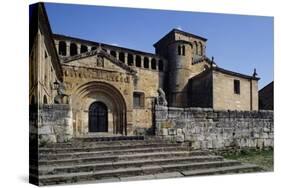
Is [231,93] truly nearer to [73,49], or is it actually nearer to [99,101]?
[99,101]

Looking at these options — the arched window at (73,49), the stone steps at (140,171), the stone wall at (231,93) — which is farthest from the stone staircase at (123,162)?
the arched window at (73,49)

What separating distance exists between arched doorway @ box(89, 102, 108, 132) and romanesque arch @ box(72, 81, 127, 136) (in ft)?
0.26

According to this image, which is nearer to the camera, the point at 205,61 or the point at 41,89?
the point at 41,89

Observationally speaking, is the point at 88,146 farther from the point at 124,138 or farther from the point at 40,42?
the point at 40,42

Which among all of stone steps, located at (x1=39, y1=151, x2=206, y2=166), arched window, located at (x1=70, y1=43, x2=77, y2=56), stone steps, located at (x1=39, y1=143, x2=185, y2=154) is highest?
arched window, located at (x1=70, y1=43, x2=77, y2=56)

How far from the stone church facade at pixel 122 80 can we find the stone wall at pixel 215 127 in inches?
8.6

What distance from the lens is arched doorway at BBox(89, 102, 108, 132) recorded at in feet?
32.1

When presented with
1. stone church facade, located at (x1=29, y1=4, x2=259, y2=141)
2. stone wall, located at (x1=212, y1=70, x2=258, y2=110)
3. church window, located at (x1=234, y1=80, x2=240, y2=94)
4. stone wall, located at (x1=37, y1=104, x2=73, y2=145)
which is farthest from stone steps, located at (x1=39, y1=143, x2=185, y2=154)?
church window, located at (x1=234, y1=80, x2=240, y2=94)

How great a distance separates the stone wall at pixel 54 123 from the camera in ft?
28.0

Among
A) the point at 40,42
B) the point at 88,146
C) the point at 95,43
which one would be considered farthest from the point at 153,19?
the point at 88,146

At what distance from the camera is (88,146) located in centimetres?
917

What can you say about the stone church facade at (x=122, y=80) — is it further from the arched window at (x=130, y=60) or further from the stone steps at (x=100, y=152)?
the stone steps at (x=100, y=152)

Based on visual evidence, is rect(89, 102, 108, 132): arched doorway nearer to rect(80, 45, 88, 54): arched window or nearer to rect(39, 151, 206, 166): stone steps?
rect(39, 151, 206, 166): stone steps

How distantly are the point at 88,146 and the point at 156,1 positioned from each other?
3.73 meters
